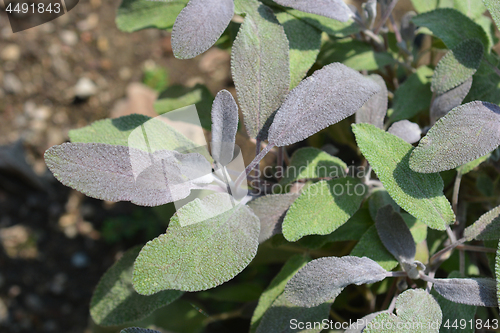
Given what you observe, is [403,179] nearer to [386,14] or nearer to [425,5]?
[386,14]

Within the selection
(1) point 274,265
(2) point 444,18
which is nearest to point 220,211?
(2) point 444,18

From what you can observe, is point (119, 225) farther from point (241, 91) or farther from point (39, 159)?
point (241, 91)

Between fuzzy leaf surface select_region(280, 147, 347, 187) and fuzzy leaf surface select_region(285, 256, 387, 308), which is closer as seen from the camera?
fuzzy leaf surface select_region(285, 256, 387, 308)

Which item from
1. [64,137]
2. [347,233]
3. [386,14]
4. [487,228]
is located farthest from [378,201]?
[64,137]

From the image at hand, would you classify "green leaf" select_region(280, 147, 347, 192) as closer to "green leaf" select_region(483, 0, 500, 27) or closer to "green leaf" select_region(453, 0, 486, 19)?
"green leaf" select_region(483, 0, 500, 27)

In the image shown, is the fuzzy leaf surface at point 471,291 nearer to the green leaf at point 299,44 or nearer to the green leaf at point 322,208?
the green leaf at point 322,208

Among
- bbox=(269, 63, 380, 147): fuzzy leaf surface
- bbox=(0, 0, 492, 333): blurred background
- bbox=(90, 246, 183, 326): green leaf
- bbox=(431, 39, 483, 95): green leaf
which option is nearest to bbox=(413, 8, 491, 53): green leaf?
bbox=(431, 39, 483, 95): green leaf
